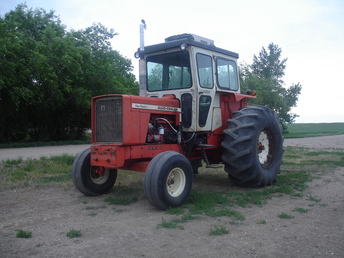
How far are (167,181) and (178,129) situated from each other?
1552 millimetres

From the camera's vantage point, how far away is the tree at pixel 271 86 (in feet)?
127

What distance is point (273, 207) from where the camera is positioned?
19.0 ft

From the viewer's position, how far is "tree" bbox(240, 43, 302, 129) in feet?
127

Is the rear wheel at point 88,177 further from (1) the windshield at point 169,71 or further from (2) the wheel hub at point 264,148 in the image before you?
(2) the wheel hub at point 264,148

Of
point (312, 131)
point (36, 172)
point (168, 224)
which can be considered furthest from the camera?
point (312, 131)

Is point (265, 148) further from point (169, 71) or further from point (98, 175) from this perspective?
point (98, 175)

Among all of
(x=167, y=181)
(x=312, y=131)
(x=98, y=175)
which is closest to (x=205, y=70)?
(x=167, y=181)

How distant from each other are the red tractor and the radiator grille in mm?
18

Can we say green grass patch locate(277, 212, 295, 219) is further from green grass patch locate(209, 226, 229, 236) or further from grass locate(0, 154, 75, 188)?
grass locate(0, 154, 75, 188)

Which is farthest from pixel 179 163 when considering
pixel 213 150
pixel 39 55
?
pixel 39 55

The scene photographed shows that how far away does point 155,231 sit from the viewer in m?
4.61

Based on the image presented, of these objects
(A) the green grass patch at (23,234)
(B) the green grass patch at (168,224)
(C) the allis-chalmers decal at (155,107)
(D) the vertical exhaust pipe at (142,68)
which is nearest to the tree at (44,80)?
(D) the vertical exhaust pipe at (142,68)

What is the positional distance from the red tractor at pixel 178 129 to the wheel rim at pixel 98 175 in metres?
0.02

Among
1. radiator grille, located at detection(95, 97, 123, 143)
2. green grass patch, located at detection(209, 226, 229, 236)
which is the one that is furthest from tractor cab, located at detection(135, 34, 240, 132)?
green grass patch, located at detection(209, 226, 229, 236)
